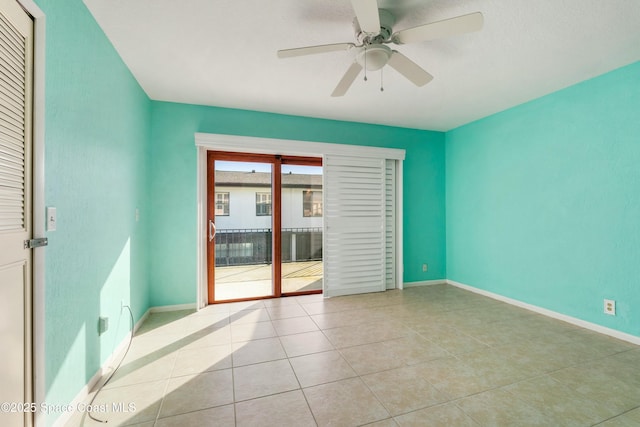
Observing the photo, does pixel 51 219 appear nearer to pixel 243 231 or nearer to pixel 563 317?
pixel 243 231

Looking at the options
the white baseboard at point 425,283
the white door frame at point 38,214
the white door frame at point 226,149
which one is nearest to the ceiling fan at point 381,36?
the white door frame at point 38,214

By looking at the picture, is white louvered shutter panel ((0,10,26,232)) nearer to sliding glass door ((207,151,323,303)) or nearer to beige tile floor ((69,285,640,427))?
beige tile floor ((69,285,640,427))

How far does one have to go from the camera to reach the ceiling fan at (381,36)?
1.48 m

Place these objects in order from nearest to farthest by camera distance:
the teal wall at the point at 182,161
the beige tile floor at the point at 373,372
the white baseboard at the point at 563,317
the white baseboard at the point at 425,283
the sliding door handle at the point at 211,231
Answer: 1. the beige tile floor at the point at 373,372
2. the white baseboard at the point at 563,317
3. the teal wall at the point at 182,161
4. the sliding door handle at the point at 211,231
5. the white baseboard at the point at 425,283

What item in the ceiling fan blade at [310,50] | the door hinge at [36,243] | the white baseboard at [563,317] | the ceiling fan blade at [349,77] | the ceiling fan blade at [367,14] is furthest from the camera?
the white baseboard at [563,317]

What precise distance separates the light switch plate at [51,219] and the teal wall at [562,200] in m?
4.36

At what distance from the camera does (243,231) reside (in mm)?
3775

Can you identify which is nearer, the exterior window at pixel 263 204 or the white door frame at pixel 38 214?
the white door frame at pixel 38 214

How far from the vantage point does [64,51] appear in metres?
1.52

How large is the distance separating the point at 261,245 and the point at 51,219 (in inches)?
100

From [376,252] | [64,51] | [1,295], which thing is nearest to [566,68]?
[376,252]

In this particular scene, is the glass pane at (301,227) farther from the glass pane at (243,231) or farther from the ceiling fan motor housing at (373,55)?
the ceiling fan motor housing at (373,55)

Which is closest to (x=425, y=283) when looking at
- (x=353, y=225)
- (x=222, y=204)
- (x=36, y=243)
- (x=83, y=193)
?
(x=353, y=225)

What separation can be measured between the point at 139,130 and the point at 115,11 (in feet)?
4.23
